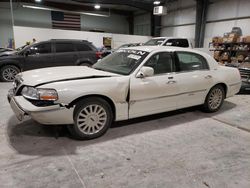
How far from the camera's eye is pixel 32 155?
8.41ft

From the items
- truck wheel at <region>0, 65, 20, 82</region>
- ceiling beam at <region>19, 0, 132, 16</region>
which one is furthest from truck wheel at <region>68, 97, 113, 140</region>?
ceiling beam at <region>19, 0, 132, 16</region>

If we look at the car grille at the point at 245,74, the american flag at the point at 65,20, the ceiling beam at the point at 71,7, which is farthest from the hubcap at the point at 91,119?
the american flag at the point at 65,20

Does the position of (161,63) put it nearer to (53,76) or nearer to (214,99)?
(214,99)

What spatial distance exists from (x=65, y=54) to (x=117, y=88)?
16.9ft

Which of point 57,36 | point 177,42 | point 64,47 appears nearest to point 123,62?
point 64,47

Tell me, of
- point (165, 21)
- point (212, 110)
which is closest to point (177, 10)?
point (165, 21)

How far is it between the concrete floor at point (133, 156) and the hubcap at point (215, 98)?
1.73 feet

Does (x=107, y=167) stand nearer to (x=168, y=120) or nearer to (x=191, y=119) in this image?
(x=168, y=120)

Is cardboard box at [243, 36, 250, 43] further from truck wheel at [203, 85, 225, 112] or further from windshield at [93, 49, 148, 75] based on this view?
windshield at [93, 49, 148, 75]

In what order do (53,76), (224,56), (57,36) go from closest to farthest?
(53,76), (224,56), (57,36)

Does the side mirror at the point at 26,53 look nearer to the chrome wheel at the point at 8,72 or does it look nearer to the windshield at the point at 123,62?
the chrome wheel at the point at 8,72

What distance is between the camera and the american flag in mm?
16203

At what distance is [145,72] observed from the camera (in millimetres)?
3088

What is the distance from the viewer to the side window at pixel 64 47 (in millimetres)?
7492
